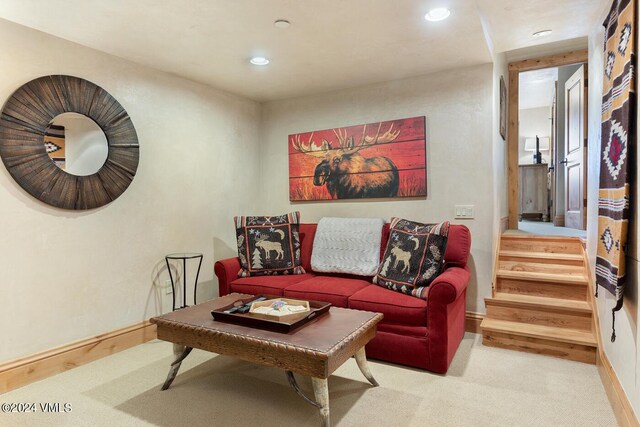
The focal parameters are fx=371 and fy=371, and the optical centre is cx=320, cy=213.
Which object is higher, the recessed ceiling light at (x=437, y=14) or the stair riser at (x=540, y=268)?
the recessed ceiling light at (x=437, y=14)

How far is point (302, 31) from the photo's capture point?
8.39 feet

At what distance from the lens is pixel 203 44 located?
8.98 ft

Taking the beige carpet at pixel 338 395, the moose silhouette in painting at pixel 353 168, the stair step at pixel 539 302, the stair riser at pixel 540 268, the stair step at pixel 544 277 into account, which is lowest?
the beige carpet at pixel 338 395

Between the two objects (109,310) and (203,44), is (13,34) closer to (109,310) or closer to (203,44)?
(203,44)

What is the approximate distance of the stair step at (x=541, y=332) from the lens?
2.64m

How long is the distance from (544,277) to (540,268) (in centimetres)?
30

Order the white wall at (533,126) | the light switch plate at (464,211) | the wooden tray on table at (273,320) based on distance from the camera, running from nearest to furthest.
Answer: the wooden tray on table at (273,320) → the light switch plate at (464,211) → the white wall at (533,126)

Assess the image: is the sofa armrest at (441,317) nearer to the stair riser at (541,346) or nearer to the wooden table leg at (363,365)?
the wooden table leg at (363,365)

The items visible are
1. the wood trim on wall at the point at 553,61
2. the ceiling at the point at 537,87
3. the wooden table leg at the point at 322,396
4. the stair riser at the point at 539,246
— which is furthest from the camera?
the ceiling at the point at 537,87

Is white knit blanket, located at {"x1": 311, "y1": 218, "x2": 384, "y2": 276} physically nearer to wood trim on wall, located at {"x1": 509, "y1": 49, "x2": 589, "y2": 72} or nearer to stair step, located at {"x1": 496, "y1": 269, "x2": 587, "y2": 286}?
stair step, located at {"x1": 496, "y1": 269, "x2": 587, "y2": 286}

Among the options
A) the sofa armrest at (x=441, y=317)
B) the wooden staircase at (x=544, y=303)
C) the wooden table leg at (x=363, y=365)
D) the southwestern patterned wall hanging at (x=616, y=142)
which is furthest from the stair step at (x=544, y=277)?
the wooden table leg at (x=363, y=365)

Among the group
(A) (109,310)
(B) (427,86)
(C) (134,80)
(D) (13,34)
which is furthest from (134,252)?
(B) (427,86)

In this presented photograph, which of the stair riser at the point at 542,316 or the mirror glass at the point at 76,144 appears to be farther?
the stair riser at the point at 542,316

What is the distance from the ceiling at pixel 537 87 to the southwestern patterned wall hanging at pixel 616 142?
410 cm
